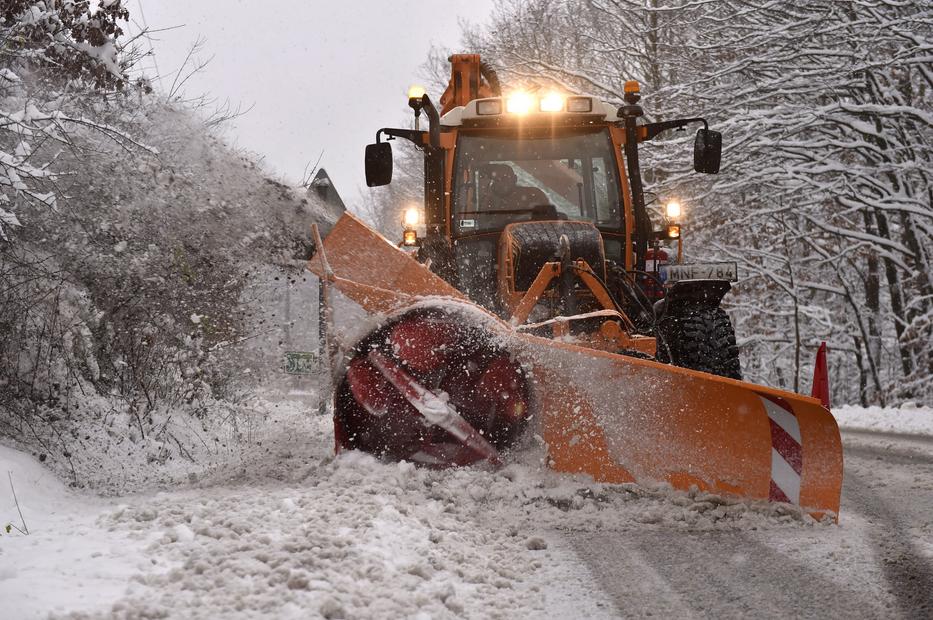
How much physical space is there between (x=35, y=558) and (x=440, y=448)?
6.70ft

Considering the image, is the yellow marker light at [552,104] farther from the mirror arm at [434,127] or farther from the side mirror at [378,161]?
the side mirror at [378,161]

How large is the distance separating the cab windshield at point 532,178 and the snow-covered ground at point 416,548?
8.10 feet

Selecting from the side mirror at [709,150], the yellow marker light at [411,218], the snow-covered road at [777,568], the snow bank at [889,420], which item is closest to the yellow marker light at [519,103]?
the side mirror at [709,150]

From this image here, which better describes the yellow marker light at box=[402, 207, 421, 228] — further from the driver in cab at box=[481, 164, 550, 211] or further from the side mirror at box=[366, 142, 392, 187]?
the driver in cab at box=[481, 164, 550, 211]

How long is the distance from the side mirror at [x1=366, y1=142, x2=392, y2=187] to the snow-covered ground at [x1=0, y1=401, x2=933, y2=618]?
2583 mm

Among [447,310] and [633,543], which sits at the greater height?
[447,310]

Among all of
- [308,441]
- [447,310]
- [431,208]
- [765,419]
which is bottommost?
[308,441]

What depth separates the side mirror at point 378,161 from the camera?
6.30 m

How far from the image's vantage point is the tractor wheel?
5320mm

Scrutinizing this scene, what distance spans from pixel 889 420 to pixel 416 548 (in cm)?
877

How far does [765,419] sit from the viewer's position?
3787 millimetres

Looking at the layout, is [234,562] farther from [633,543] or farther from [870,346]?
[870,346]

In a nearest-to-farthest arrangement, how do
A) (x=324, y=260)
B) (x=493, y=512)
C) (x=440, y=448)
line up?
1. (x=493, y=512)
2. (x=440, y=448)
3. (x=324, y=260)

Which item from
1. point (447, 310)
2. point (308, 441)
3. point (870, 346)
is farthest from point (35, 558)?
point (870, 346)
